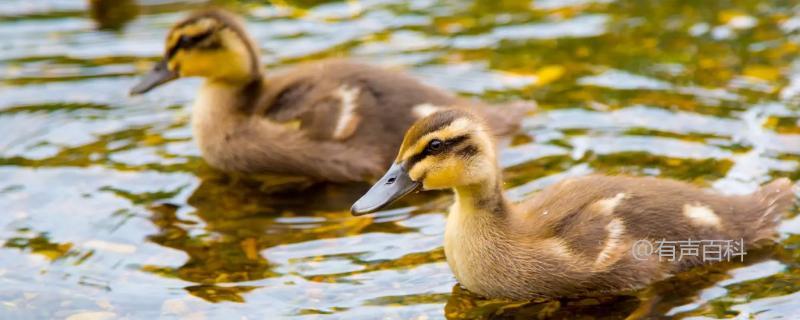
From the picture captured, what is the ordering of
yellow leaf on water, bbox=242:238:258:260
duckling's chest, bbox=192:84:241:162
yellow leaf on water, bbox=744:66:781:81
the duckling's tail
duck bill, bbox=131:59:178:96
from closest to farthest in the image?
the duckling's tail < yellow leaf on water, bbox=242:238:258:260 < duckling's chest, bbox=192:84:241:162 < duck bill, bbox=131:59:178:96 < yellow leaf on water, bbox=744:66:781:81

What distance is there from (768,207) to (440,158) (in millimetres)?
1491

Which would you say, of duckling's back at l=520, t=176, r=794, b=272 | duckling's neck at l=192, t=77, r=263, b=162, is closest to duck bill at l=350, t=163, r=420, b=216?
duckling's back at l=520, t=176, r=794, b=272

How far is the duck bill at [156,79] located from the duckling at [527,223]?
227 centimetres

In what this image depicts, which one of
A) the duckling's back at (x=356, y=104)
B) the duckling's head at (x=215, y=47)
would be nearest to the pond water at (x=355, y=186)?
the duckling's back at (x=356, y=104)

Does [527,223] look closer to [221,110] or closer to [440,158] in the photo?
[440,158]

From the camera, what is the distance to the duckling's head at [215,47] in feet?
21.9

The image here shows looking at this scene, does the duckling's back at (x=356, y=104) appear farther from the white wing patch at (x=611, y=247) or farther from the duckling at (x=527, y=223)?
the white wing patch at (x=611, y=247)

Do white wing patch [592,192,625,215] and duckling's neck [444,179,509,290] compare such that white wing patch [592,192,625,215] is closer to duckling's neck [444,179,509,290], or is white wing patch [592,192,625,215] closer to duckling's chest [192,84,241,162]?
duckling's neck [444,179,509,290]

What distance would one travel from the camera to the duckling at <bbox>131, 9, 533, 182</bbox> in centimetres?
636

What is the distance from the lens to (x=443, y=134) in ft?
16.1

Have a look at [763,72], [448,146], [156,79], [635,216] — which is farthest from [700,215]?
[156,79]


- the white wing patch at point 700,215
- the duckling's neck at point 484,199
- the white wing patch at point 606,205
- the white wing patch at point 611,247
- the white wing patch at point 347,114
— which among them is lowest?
the white wing patch at point 611,247

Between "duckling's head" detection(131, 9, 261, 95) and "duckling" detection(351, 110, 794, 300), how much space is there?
195 cm

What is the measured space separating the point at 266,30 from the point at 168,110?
1619 millimetres
